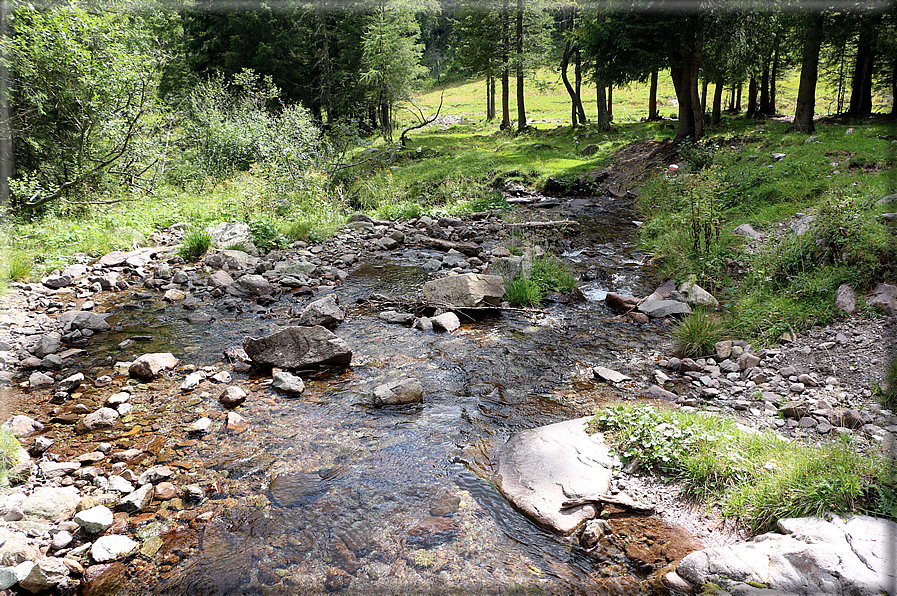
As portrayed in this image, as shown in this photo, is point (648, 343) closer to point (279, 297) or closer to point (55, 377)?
point (279, 297)

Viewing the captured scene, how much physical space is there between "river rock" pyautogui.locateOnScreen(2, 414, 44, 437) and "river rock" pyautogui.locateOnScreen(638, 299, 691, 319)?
8259 mm

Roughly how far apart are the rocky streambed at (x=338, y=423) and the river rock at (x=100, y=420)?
2 centimetres

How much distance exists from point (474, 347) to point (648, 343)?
255 centimetres

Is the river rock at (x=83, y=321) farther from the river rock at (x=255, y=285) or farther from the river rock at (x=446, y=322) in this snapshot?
the river rock at (x=446, y=322)

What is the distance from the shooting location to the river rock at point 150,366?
607 cm

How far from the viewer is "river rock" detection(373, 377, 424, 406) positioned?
5.60 m

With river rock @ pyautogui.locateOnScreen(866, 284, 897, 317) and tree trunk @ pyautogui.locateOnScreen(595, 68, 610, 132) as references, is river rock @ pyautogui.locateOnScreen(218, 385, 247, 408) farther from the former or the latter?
tree trunk @ pyautogui.locateOnScreen(595, 68, 610, 132)

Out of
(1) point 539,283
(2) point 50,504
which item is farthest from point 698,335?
(2) point 50,504

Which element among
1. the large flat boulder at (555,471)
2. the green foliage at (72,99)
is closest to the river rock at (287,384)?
the large flat boulder at (555,471)

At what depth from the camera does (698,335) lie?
6504 mm

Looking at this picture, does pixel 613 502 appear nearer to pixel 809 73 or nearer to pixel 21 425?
pixel 21 425

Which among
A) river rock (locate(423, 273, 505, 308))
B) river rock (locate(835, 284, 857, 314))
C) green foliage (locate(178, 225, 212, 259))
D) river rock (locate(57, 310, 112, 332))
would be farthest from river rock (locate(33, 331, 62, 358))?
river rock (locate(835, 284, 857, 314))

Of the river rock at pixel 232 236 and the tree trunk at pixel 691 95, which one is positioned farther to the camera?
the tree trunk at pixel 691 95

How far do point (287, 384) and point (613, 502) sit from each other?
3.91 meters
